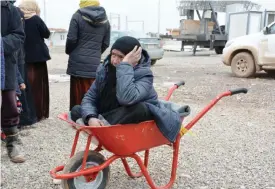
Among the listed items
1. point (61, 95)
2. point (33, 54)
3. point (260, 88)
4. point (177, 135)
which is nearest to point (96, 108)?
point (177, 135)

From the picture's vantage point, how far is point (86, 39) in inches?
184

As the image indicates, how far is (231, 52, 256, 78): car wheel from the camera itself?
10.9 meters

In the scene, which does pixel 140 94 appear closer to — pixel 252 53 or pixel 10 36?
pixel 10 36

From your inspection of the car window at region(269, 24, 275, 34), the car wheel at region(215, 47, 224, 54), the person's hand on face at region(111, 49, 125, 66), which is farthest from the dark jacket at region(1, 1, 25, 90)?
the car wheel at region(215, 47, 224, 54)

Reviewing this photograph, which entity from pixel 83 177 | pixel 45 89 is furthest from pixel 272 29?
pixel 83 177

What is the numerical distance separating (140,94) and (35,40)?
9.13 feet

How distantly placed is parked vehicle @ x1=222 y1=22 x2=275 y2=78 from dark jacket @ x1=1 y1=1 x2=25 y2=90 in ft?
27.1

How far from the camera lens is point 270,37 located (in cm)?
1043

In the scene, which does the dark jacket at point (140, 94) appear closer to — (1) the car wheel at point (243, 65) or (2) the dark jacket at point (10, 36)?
(2) the dark jacket at point (10, 36)

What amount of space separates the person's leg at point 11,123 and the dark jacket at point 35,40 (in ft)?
4.62

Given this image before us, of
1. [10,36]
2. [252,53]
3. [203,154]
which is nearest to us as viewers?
[10,36]

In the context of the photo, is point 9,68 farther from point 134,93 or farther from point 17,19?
point 134,93

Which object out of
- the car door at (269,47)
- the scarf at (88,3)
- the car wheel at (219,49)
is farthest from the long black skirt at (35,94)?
the car wheel at (219,49)

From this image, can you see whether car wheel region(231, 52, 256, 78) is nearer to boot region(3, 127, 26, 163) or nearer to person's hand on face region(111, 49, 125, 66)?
boot region(3, 127, 26, 163)
